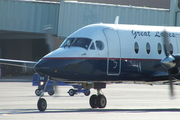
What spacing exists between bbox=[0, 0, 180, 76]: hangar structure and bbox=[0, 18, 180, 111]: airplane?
27956mm

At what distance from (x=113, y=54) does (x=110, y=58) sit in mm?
261

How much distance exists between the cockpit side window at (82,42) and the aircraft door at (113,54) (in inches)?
41.1

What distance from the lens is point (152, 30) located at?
20.6 meters

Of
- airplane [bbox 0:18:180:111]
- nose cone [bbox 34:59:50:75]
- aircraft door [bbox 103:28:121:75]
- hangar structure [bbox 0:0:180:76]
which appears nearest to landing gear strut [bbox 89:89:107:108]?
airplane [bbox 0:18:180:111]

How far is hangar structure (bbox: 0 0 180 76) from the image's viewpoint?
49250 millimetres

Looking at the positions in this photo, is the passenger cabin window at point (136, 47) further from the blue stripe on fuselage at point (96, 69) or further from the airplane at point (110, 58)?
the blue stripe on fuselage at point (96, 69)

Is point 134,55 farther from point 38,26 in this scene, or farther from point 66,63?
point 38,26

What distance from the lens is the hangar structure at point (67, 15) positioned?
162 feet

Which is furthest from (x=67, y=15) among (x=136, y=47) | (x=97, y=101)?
(x=136, y=47)

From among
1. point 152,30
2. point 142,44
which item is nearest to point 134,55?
point 142,44

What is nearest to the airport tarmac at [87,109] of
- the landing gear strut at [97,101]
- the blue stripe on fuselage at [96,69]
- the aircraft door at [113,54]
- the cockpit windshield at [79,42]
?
the landing gear strut at [97,101]

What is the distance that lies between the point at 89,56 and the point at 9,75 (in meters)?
52.9

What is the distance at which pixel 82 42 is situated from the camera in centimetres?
1834

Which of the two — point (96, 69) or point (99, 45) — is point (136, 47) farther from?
point (96, 69)
